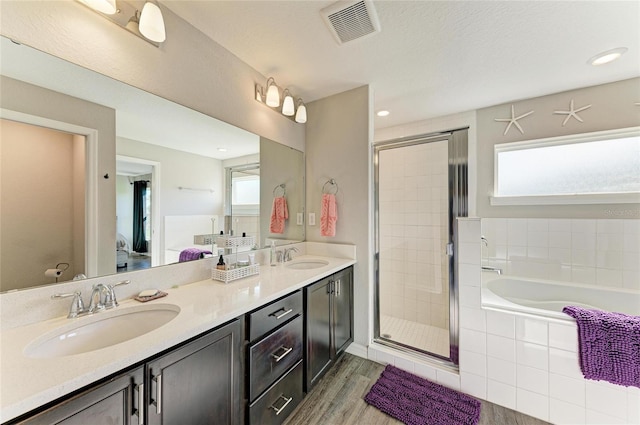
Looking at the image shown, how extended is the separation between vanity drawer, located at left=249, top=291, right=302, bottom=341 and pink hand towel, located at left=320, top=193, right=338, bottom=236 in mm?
841

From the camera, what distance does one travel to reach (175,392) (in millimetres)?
823

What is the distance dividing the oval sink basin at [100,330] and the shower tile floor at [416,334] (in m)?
1.94

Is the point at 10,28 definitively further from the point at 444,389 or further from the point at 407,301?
the point at 407,301

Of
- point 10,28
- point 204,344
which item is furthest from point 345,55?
point 204,344

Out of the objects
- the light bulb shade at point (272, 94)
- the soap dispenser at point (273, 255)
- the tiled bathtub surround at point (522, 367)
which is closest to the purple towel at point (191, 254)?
the soap dispenser at point (273, 255)

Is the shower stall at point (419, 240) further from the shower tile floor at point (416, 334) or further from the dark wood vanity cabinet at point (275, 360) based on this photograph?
the dark wood vanity cabinet at point (275, 360)

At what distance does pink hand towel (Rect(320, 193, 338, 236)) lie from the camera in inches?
85.8

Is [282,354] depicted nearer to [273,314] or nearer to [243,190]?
[273,314]

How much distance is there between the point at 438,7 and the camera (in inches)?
51.2

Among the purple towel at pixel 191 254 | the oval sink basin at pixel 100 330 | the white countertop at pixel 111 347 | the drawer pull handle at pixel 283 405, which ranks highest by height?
the purple towel at pixel 191 254

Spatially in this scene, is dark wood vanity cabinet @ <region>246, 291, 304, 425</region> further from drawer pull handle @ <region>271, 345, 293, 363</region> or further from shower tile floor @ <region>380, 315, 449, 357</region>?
shower tile floor @ <region>380, 315, 449, 357</region>

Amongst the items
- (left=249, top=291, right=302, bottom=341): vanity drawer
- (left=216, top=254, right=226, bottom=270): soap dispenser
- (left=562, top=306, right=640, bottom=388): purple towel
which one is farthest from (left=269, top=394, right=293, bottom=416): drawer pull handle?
(left=562, top=306, right=640, bottom=388): purple towel

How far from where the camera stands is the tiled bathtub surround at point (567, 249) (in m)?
1.97

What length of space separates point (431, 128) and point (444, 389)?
105 inches
